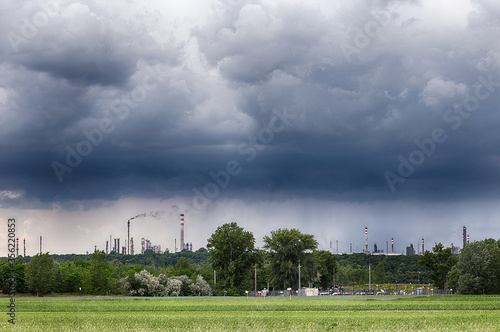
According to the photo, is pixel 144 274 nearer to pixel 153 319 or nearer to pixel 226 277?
pixel 226 277

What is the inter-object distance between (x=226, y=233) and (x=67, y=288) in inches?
1630

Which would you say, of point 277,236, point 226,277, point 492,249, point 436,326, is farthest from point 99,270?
point 436,326

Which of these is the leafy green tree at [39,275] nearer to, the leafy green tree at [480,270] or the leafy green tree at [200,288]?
the leafy green tree at [200,288]

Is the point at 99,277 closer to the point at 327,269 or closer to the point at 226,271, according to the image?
the point at 226,271

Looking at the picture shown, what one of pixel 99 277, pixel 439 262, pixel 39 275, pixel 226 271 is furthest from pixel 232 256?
pixel 439 262

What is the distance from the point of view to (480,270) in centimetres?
12269

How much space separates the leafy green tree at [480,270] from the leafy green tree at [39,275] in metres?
88.2

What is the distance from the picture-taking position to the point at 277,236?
490 ft

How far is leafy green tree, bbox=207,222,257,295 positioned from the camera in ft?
482

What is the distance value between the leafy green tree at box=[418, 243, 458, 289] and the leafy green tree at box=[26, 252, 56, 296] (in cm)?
9207

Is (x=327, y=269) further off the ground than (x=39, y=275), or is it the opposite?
(x=39, y=275)

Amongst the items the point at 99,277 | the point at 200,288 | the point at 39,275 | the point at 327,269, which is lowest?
the point at 327,269

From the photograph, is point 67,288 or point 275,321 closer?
point 275,321

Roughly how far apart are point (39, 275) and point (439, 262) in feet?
327
